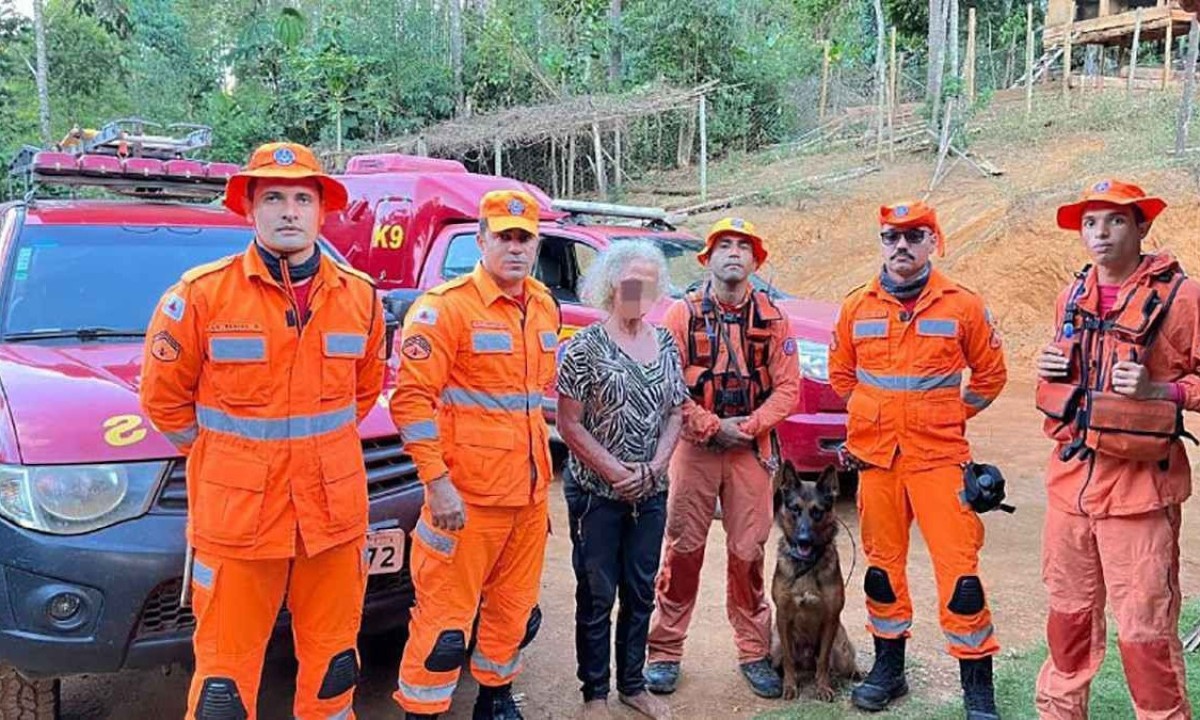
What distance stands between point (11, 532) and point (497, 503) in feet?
4.77

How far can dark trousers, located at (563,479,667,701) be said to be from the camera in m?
3.71

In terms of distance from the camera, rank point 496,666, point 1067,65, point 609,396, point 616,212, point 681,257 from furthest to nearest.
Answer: point 1067,65, point 616,212, point 681,257, point 609,396, point 496,666

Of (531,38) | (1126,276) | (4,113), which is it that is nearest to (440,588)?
(1126,276)

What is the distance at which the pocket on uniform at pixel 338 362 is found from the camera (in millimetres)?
2898

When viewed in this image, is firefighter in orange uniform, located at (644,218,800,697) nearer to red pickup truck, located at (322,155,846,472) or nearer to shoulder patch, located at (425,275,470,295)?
shoulder patch, located at (425,275,470,295)

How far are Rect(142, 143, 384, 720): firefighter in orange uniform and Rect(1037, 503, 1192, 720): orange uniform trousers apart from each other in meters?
2.38

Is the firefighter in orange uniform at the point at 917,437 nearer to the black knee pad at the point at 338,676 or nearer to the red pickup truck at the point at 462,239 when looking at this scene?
the black knee pad at the point at 338,676

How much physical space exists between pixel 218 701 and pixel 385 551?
2.51ft

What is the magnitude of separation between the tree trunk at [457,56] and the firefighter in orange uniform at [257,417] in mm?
21652

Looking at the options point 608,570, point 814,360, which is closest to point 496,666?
point 608,570

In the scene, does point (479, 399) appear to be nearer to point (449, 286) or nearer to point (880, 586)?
point (449, 286)

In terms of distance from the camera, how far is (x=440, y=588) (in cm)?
332

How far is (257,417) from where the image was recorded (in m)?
2.80

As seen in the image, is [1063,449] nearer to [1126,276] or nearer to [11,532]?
[1126,276]
